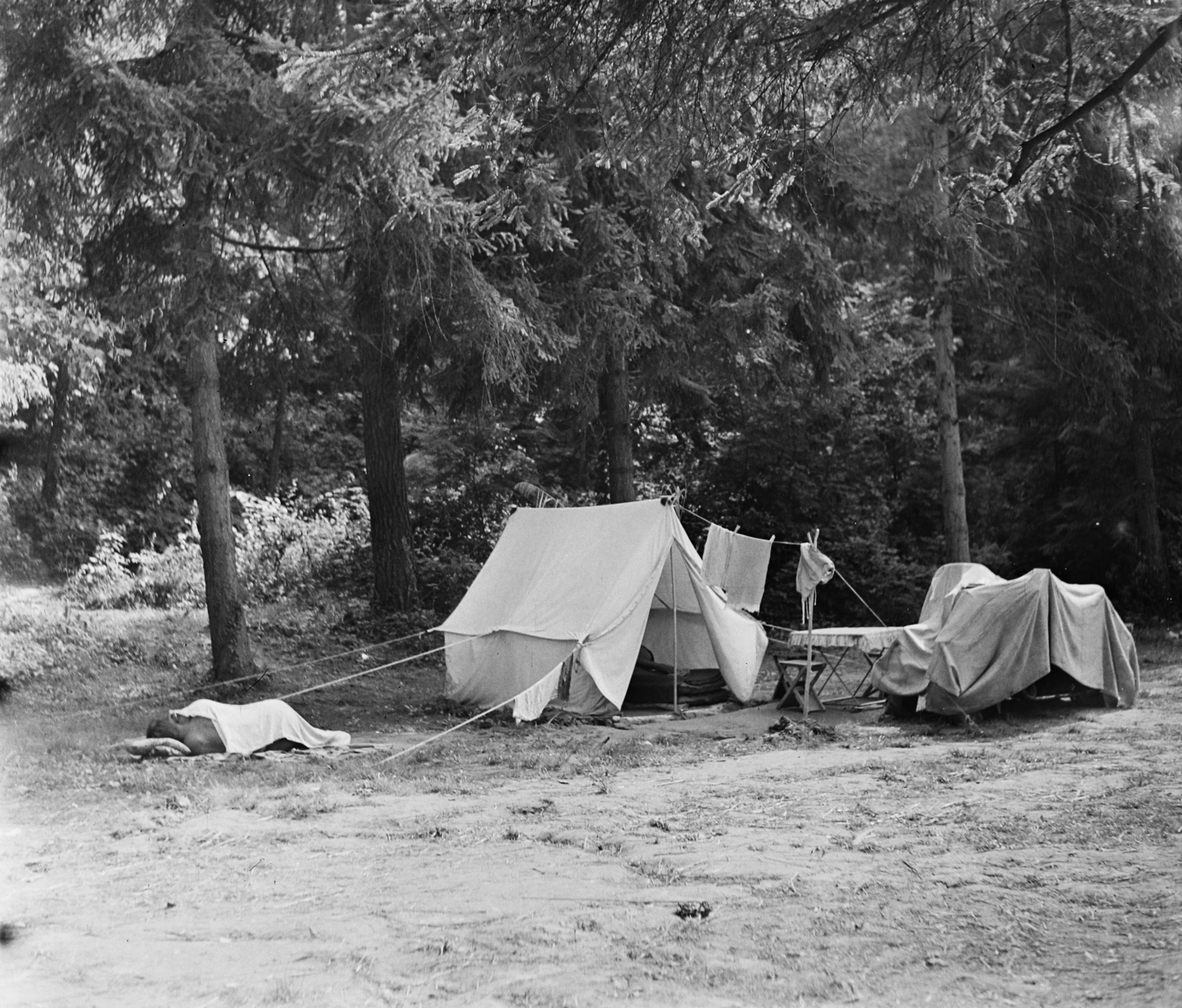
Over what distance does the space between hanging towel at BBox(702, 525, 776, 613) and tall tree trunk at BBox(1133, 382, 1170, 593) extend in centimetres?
720

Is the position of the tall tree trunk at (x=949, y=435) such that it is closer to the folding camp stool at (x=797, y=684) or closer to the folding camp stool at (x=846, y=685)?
the folding camp stool at (x=846, y=685)

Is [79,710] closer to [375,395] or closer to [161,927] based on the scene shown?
[375,395]

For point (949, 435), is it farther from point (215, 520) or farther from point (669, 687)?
point (215, 520)

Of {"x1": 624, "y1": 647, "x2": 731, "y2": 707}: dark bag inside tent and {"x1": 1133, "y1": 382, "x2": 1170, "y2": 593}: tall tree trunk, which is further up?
{"x1": 1133, "y1": 382, "x2": 1170, "y2": 593}: tall tree trunk

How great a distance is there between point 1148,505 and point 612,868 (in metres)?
13.5

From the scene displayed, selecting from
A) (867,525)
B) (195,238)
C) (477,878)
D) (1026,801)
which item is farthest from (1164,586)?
(477,878)

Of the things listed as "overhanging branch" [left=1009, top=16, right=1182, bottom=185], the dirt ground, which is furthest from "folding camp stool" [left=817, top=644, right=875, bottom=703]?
"overhanging branch" [left=1009, top=16, right=1182, bottom=185]

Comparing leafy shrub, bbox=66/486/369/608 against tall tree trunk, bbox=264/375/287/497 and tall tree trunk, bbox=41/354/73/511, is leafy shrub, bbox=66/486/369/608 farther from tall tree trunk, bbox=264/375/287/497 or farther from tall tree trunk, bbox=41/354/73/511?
tall tree trunk, bbox=264/375/287/497

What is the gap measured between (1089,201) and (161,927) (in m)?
13.7

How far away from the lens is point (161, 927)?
436 cm

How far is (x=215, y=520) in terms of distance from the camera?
11312 mm

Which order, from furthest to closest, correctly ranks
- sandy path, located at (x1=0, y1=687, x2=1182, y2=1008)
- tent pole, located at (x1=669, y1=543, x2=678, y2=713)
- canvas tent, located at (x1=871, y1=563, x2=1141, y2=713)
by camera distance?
tent pole, located at (x1=669, y1=543, x2=678, y2=713), canvas tent, located at (x1=871, y1=563, x2=1141, y2=713), sandy path, located at (x1=0, y1=687, x2=1182, y2=1008)

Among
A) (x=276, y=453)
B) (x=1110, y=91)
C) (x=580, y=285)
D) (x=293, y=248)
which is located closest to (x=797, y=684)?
(x=580, y=285)

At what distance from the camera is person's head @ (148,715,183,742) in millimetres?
8297
